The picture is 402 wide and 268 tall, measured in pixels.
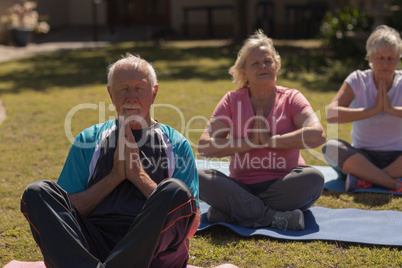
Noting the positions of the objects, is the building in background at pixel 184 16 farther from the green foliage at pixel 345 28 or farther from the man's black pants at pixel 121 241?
the man's black pants at pixel 121 241

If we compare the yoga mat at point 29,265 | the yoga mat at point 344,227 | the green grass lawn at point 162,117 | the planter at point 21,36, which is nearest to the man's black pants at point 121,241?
the yoga mat at point 29,265

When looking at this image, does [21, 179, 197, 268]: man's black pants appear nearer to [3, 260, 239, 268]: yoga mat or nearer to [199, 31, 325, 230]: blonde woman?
[3, 260, 239, 268]: yoga mat

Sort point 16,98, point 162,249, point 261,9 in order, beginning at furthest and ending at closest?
1. point 261,9
2. point 16,98
3. point 162,249

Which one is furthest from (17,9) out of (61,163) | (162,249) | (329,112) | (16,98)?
(162,249)

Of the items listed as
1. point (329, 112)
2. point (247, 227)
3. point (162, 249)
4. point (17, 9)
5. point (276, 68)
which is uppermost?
point (17, 9)

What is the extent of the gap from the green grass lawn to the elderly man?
77cm

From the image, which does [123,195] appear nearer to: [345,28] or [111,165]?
[111,165]

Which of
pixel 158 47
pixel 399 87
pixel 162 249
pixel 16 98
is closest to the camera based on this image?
pixel 162 249

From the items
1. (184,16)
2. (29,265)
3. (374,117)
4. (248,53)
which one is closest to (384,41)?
(374,117)

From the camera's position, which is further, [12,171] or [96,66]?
[96,66]

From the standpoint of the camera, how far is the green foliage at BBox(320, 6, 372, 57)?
10852mm

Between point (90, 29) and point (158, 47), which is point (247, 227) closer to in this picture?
point (158, 47)

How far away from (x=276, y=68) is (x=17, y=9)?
13232 millimetres

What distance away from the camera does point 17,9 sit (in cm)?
1522
